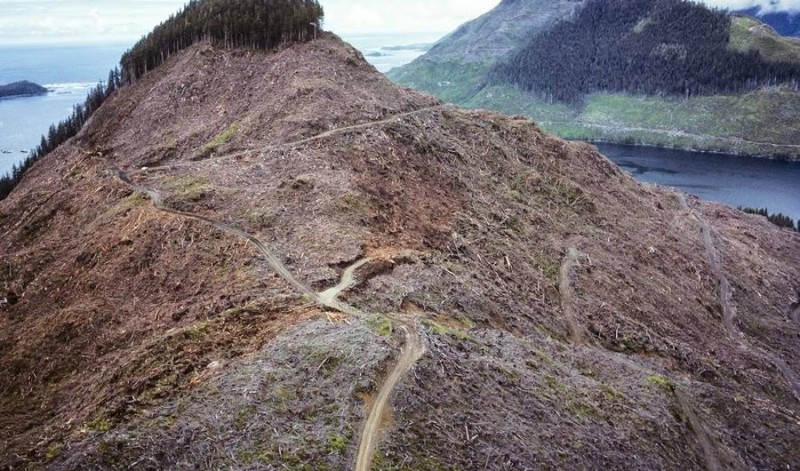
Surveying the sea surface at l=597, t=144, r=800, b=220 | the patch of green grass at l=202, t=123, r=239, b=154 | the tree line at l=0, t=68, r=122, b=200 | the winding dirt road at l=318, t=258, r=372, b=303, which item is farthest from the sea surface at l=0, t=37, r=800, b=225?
the winding dirt road at l=318, t=258, r=372, b=303

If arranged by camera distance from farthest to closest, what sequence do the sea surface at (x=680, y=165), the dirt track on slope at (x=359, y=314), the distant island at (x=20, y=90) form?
the distant island at (x=20, y=90)
the sea surface at (x=680, y=165)
the dirt track on slope at (x=359, y=314)

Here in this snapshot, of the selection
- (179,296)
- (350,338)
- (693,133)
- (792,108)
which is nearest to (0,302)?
(179,296)

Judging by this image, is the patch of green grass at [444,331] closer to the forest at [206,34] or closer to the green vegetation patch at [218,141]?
the green vegetation patch at [218,141]

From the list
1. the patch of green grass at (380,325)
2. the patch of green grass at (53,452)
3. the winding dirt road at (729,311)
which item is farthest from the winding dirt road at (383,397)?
the winding dirt road at (729,311)

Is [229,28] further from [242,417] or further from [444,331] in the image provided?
[242,417]

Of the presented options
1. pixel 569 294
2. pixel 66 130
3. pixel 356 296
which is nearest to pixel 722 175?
pixel 569 294

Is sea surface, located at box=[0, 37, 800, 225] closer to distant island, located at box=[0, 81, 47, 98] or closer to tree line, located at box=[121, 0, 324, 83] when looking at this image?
distant island, located at box=[0, 81, 47, 98]
